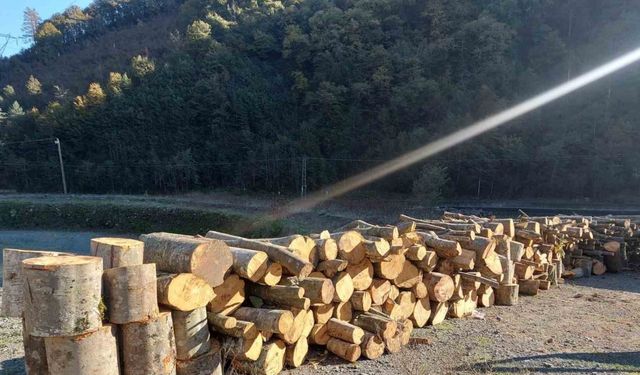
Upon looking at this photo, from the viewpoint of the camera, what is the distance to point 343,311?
16.3 feet

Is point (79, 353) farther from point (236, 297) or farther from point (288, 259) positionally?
point (288, 259)

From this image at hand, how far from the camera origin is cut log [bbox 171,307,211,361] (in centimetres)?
370

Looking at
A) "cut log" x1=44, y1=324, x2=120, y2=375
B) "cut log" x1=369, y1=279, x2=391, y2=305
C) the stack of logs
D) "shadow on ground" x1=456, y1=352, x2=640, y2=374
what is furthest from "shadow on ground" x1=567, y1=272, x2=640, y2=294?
"cut log" x1=44, y1=324, x2=120, y2=375

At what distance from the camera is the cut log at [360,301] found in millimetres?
4988

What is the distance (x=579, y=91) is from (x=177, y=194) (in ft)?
117

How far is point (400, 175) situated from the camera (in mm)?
34531

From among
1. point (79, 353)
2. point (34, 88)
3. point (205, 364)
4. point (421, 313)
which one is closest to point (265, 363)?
point (205, 364)

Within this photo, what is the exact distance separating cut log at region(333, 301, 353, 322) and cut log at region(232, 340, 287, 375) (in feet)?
2.68

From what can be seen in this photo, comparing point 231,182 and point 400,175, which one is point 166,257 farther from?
point 231,182

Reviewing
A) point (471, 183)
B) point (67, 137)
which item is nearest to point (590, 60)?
point (471, 183)

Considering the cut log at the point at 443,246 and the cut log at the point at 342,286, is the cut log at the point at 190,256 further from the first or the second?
the cut log at the point at 443,246

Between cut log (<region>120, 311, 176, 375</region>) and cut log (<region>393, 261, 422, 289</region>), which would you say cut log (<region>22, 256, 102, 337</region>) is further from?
cut log (<region>393, 261, 422, 289</region>)

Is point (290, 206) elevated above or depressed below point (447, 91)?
below

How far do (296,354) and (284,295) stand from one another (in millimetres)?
739
